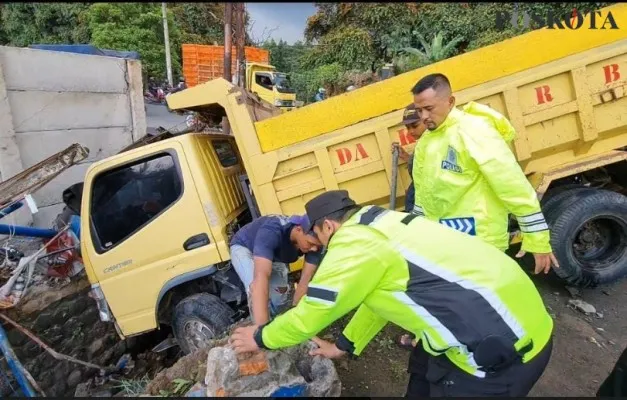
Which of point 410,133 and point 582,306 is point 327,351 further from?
point 582,306

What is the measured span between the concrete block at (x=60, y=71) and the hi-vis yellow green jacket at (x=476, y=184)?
17.0ft

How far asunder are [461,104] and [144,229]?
A: 8.25ft

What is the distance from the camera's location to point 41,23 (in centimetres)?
1800

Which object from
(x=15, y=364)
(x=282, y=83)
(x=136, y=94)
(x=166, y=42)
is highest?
(x=166, y=42)

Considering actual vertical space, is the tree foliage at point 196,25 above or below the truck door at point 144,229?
above

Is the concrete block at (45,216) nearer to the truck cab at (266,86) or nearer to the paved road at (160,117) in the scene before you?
the paved road at (160,117)

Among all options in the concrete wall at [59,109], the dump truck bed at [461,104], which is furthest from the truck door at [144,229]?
the concrete wall at [59,109]

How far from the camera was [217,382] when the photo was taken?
1755 millimetres

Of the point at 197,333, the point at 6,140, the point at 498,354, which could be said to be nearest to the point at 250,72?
the point at 6,140

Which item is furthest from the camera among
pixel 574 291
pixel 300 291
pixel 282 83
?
pixel 282 83

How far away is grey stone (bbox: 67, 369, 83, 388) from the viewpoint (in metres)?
3.97

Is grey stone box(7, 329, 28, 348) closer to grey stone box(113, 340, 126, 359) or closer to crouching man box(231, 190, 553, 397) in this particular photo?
grey stone box(113, 340, 126, 359)

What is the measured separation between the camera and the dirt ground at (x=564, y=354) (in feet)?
8.13

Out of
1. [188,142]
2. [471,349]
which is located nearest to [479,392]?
[471,349]
